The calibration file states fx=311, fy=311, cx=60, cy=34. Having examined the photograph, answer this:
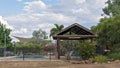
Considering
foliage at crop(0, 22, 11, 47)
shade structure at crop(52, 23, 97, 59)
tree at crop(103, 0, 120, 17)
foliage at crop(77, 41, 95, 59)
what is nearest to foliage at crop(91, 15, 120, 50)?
shade structure at crop(52, 23, 97, 59)

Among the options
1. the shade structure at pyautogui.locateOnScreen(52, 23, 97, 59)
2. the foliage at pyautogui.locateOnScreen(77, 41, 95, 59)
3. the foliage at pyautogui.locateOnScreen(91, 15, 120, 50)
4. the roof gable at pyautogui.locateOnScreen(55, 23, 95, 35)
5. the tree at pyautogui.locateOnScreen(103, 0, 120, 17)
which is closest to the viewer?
the foliage at pyautogui.locateOnScreen(77, 41, 95, 59)

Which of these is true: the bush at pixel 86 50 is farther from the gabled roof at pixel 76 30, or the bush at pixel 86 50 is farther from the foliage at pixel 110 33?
the foliage at pixel 110 33

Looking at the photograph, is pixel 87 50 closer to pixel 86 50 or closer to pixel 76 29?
pixel 86 50

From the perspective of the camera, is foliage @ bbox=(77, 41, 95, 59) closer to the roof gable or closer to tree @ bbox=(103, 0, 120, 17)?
the roof gable

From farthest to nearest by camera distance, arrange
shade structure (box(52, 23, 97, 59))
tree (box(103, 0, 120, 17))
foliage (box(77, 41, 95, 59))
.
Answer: tree (box(103, 0, 120, 17)) < shade structure (box(52, 23, 97, 59)) < foliage (box(77, 41, 95, 59))

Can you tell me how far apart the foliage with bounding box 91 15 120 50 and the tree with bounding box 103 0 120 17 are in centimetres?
1111

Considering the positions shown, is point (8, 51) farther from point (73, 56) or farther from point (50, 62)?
point (50, 62)

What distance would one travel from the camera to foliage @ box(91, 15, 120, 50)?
35562 millimetres

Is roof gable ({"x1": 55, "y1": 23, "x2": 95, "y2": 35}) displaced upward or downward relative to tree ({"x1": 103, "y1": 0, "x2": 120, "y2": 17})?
downward

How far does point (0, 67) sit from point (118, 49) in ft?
46.5

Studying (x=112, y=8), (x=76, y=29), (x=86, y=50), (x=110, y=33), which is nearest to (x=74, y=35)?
(x=76, y=29)

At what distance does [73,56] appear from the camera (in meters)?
36.7

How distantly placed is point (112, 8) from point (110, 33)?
53.6 ft

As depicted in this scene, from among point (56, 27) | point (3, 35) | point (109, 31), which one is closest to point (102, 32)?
point (109, 31)
